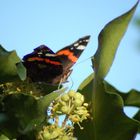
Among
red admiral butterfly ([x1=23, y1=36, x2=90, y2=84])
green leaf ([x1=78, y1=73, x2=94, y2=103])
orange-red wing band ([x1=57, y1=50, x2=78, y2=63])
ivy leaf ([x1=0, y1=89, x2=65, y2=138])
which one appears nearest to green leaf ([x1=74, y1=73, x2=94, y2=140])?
green leaf ([x1=78, y1=73, x2=94, y2=103])

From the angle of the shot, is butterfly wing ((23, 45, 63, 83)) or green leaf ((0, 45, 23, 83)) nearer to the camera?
green leaf ((0, 45, 23, 83))

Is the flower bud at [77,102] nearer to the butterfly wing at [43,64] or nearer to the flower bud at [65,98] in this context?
the flower bud at [65,98]

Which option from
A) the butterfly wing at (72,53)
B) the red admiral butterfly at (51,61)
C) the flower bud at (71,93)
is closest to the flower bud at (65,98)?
the flower bud at (71,93)

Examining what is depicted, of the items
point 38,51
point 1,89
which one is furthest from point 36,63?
point 1,89

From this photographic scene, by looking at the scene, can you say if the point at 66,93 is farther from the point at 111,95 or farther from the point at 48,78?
the point at 48,78

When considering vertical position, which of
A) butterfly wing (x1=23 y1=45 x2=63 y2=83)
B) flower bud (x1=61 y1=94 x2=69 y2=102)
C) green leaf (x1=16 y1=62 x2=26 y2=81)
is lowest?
butterfly wing (x1=23 y1=45 x2=63 y2=83)

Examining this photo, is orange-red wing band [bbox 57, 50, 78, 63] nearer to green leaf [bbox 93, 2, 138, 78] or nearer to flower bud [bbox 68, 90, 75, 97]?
flower bud [bbox 68, 90, 75, 97]

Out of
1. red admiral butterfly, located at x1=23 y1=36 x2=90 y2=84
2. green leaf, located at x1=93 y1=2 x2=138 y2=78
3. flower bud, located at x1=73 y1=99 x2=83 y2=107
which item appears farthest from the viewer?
red admiral butterfly, located at x1=23 y1=36 x2=90 y2=84
